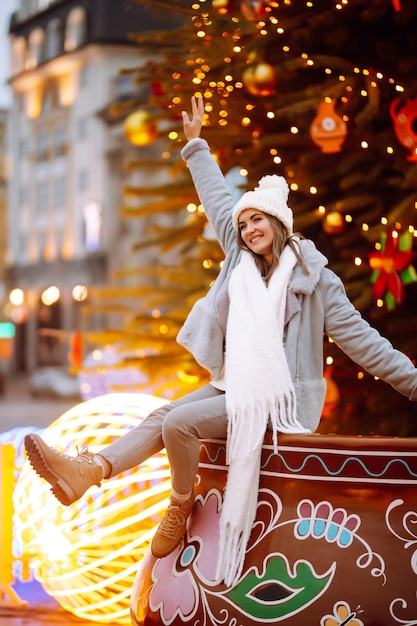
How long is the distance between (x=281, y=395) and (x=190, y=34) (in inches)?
109

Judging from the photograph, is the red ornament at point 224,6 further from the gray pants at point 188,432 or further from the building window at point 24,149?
the building window at point 24,149

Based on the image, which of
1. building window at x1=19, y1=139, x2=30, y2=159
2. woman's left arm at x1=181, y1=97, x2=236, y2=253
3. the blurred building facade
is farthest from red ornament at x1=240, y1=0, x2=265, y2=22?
building window at x1=19, y1=139, x2=30, y2=159

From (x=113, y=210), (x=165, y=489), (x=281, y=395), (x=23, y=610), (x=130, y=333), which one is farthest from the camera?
(x=113, y=210)

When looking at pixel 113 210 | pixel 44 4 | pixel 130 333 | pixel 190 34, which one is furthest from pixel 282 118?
pixel 44 4

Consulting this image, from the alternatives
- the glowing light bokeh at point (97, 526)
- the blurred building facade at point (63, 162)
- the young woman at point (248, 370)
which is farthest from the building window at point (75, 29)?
the young woman at point (248, 370)

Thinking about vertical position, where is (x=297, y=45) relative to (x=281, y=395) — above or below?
above

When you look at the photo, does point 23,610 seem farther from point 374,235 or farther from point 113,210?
point 113,210

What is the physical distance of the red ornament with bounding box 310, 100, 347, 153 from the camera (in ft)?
15.0

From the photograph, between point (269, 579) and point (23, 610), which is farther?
point (23, 610)

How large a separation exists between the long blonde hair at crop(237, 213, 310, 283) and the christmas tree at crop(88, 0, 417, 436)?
1233 mm

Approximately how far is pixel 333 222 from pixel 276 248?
5.14 ft

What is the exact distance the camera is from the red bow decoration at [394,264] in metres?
4.51

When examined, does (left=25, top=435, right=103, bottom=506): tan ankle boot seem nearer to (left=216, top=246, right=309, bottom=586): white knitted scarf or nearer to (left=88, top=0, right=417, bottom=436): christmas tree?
(left=216, top=246, right=309, bottom=586): white knitted scarf

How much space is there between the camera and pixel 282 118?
16.7ft
